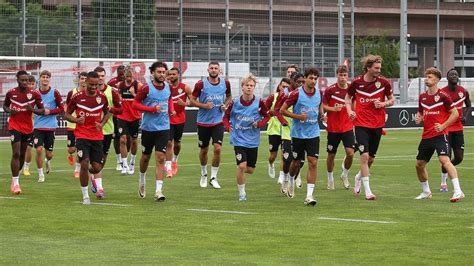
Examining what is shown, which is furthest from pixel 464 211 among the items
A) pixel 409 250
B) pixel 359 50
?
pixel 359 50

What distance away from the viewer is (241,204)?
18.8 m

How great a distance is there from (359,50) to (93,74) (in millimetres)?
61984

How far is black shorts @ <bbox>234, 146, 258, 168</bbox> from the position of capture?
1959cm

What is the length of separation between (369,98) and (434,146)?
4.51 feet

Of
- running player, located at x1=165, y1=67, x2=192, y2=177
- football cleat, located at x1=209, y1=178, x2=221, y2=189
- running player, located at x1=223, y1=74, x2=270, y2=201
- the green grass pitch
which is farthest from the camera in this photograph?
running player, located at x1=165, y1=67, x2=192, y2=177

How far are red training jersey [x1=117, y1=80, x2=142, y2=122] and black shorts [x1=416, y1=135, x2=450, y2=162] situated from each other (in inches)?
303

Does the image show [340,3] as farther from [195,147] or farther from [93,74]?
[93,74]

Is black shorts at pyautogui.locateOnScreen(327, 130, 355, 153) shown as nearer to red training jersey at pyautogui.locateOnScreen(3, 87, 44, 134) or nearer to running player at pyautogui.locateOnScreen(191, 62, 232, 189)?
running player at pyautogui.locateOnScreen(191, 62, 232, 189)

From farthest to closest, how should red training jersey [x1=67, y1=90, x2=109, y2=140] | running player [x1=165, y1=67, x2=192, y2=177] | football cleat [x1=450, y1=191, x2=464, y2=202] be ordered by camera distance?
running player [x1=165, y1=67, x2=192, y2=177] → red training jersey [x1=67, y1=90, x2=109, y2=140] → football cleat [x1=450, y1=191, x2=464, y2=202]

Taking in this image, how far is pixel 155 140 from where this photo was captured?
1969cm

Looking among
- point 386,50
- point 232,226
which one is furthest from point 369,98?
point 386,50

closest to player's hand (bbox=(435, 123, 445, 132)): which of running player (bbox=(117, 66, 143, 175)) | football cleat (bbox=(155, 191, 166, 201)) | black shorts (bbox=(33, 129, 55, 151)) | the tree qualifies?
football cleat (bbox=(155, 191, 166, 201))

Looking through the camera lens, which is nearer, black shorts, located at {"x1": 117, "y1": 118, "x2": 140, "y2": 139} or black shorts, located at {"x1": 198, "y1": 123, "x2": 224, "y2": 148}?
black shorts, located at {"x1": 198, "y1": 123, "x2": 224, "y2": 148}

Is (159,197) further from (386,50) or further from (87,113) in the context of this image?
(386,50)
